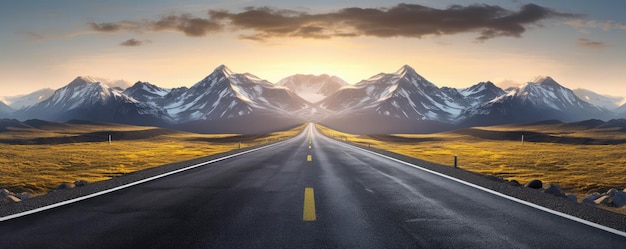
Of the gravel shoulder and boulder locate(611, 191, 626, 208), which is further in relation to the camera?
boulder locate(611, 191, 626, 208)

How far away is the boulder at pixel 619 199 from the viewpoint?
1373 centimetres

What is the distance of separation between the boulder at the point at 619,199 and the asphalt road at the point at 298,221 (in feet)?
20.4

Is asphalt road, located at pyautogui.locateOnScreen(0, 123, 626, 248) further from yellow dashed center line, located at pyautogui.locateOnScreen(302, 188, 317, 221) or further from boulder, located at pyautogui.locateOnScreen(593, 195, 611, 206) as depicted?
boulder, located at pyautogui.locateOnScreen(593, 195, 611, 206)

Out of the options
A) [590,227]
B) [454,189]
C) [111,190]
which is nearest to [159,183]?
[111,190]

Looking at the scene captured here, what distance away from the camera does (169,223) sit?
23.2 ft

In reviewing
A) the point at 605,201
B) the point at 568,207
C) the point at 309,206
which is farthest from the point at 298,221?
the point at 605,201

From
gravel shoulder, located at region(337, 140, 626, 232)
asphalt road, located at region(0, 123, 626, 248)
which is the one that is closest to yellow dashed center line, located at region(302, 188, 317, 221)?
asphalt road, located at region(0, 123, 626, 248)

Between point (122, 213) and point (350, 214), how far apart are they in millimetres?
4230

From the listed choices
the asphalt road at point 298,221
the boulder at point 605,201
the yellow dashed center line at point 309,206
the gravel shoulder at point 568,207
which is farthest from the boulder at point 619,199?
the yellow dashed center line at point 309,206

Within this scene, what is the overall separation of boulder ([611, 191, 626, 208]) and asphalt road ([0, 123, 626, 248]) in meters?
6.23

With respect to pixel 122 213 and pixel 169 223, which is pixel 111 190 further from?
pixel 169 223

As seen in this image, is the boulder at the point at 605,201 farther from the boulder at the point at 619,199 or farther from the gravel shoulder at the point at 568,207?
the gravel shoulder at the point at 568,207

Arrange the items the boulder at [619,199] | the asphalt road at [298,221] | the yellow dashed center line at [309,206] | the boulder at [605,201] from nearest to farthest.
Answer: the asphalt road at [298,221] → the yellow dashed center line at [309,206] → the boulder at [619,199] → the boulder at [605,201]

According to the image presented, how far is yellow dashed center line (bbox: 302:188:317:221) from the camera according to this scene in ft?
24.6
